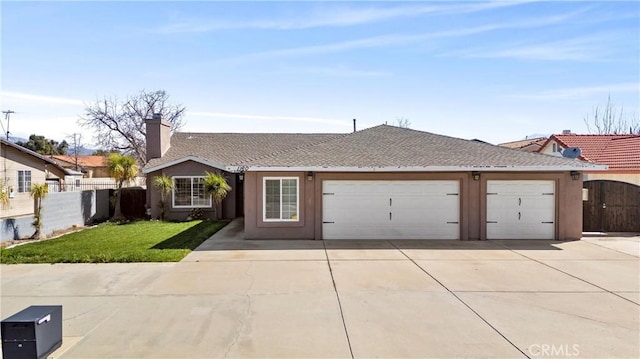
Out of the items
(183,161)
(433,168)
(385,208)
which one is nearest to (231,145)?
(183,161)

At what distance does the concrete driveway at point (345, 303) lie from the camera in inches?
202

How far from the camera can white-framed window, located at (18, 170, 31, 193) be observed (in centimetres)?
1888

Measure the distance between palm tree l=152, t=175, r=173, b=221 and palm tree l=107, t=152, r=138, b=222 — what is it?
2.13m

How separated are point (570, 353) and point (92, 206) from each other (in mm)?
19769

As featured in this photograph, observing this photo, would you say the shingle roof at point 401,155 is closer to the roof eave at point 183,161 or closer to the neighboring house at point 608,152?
the roof eave at point 183,161

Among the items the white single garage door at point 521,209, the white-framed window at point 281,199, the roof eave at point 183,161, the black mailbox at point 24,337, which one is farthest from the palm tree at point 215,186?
the black mailbox at point 24,337

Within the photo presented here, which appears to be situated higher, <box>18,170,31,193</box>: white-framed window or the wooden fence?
<box>18,170,31,193</box>: white-framed window

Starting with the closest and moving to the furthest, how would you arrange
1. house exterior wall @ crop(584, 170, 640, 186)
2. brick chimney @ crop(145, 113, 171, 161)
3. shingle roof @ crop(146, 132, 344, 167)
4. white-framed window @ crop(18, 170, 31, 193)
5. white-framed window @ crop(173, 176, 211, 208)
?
house exterior wall @ crop(584, 170, 640, 186) < white-framed window @ crop(18, 170, 31, 193) < white-framed window @ crop(173, 176, 211, 208) < brick chimney @ crop(145, 113, 171, 161) < shingle roof @ crop(146, 132, 344, 167)

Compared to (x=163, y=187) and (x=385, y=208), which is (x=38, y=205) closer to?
(x=163, y=187)

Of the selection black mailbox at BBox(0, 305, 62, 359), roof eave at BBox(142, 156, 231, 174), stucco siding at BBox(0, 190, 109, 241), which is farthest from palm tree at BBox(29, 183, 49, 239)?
black mailbox at BBox(0, 305, 62, 359)

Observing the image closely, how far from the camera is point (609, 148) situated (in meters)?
19.1

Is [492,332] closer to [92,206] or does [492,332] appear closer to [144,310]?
[144,310]

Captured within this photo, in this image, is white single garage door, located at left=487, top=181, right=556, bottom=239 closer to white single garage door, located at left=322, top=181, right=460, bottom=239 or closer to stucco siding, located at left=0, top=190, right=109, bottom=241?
white single garage door, located at left=322, top=181, right=460, bottom=239

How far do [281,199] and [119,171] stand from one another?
10.6 m
